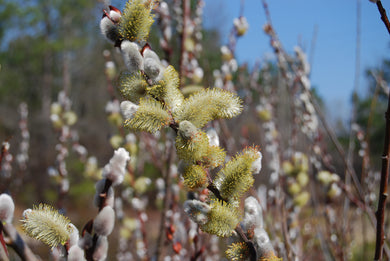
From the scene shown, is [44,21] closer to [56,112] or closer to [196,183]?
[56,112]

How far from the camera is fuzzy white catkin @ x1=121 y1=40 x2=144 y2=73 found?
18.7 inches

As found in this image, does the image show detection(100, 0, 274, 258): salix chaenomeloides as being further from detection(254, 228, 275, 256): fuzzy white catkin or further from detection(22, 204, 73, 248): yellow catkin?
detection(22, 204, 73, 248): yellow catkin

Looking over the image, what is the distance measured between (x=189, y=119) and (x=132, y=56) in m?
0.12

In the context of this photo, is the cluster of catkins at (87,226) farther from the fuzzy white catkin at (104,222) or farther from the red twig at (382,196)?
the red twig at (382,196)

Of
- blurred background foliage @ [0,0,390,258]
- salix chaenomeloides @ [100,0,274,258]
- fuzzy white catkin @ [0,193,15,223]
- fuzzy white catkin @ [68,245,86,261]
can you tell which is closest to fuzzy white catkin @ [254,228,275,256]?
salix chaenomeloides @ [100,0,274,258]

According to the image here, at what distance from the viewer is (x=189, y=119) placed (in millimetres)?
463

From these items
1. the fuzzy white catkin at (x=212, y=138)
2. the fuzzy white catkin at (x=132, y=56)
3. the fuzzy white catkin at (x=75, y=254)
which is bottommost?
the fuzzy white catkin at (x=75, y=254)

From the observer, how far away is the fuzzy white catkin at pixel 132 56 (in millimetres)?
475

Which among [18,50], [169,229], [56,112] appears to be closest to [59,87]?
[18,50]

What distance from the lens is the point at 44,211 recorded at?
0.46 metres

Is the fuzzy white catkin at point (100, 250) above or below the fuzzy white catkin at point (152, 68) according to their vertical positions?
below

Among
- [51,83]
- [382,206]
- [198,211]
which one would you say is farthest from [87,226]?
[51,83]

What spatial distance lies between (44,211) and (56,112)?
4.93 ft

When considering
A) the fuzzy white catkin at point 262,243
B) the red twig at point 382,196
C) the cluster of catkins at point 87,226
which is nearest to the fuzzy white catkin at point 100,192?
the cluster of catkins at point 87,226
